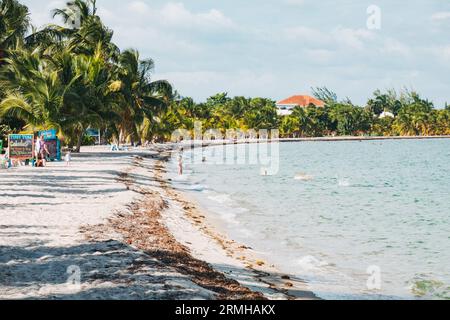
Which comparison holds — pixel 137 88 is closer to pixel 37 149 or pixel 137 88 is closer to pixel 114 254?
pixel 37 149

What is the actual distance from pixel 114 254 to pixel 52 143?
26732 millimetres

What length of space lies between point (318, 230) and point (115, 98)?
31.8 metres

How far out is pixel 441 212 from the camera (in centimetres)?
2798

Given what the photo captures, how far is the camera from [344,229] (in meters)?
21.1

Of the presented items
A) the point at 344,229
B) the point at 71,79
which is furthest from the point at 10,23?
the point at 344,229

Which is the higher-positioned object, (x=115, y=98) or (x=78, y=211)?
(x=115, y=98)

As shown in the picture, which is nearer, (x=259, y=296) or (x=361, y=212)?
(x=259, y=296)

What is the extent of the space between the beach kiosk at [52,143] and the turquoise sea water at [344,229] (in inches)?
320

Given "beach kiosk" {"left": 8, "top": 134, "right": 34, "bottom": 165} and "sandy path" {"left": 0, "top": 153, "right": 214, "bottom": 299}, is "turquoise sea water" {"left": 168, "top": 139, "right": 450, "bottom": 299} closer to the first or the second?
"sandy path" {"left": 0, "top": 153, "right": 214, "bottom": 299}

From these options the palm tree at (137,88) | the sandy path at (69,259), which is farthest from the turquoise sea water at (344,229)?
the palm tree at (137,88)

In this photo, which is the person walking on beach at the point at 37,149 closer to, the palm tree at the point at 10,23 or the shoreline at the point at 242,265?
the palm tree at the point at 10,23

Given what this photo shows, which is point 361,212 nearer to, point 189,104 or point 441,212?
point 441,212
